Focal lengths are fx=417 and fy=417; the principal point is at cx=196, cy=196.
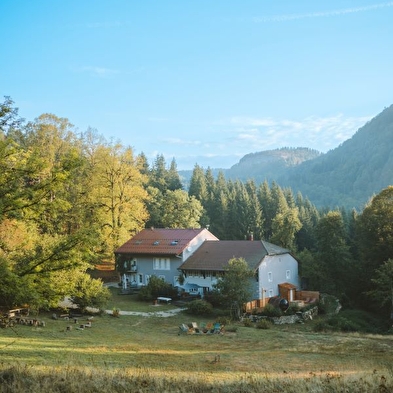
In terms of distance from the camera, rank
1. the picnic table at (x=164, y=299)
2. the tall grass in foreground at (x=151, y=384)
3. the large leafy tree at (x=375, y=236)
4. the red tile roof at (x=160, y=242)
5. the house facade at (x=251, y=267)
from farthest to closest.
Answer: the red tile roof at (x=160, y=242), the large leafy tree at (x=375, y=236), the house facade at (x=251, y=267), the picnic table at (x=164, y=299), the tall grass in foreground at (x=151, y=384)

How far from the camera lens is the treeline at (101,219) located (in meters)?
12.0

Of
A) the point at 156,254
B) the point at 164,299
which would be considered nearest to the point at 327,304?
the point at 164,299

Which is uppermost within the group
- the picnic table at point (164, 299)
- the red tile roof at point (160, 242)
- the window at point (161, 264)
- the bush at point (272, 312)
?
the red tile roof at point (160, 242)

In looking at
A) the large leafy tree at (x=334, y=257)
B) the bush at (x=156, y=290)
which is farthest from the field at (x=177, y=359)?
the large leafy tree at (x=334, y=257)

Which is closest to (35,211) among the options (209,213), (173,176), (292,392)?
(292,392)

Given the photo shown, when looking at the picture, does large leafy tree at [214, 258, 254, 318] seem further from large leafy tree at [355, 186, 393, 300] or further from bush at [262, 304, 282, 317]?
large leafy tree at [355, 186, 393, 300]

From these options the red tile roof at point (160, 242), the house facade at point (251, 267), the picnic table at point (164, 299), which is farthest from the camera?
the red tile roof at point (160, 242)

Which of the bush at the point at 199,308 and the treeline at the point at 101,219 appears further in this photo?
the bush at the point at 199,308

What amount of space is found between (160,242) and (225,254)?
24.5 feet

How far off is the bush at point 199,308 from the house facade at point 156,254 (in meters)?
9.16

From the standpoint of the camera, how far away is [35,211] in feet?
40.8

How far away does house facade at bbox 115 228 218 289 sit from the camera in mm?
42750

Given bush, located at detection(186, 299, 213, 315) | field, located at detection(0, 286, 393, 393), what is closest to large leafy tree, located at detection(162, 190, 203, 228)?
bush, located at detection(186, 299, 213, 315)

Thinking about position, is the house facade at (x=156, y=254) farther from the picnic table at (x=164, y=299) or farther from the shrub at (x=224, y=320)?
the shrub at (x=224, y=320)
